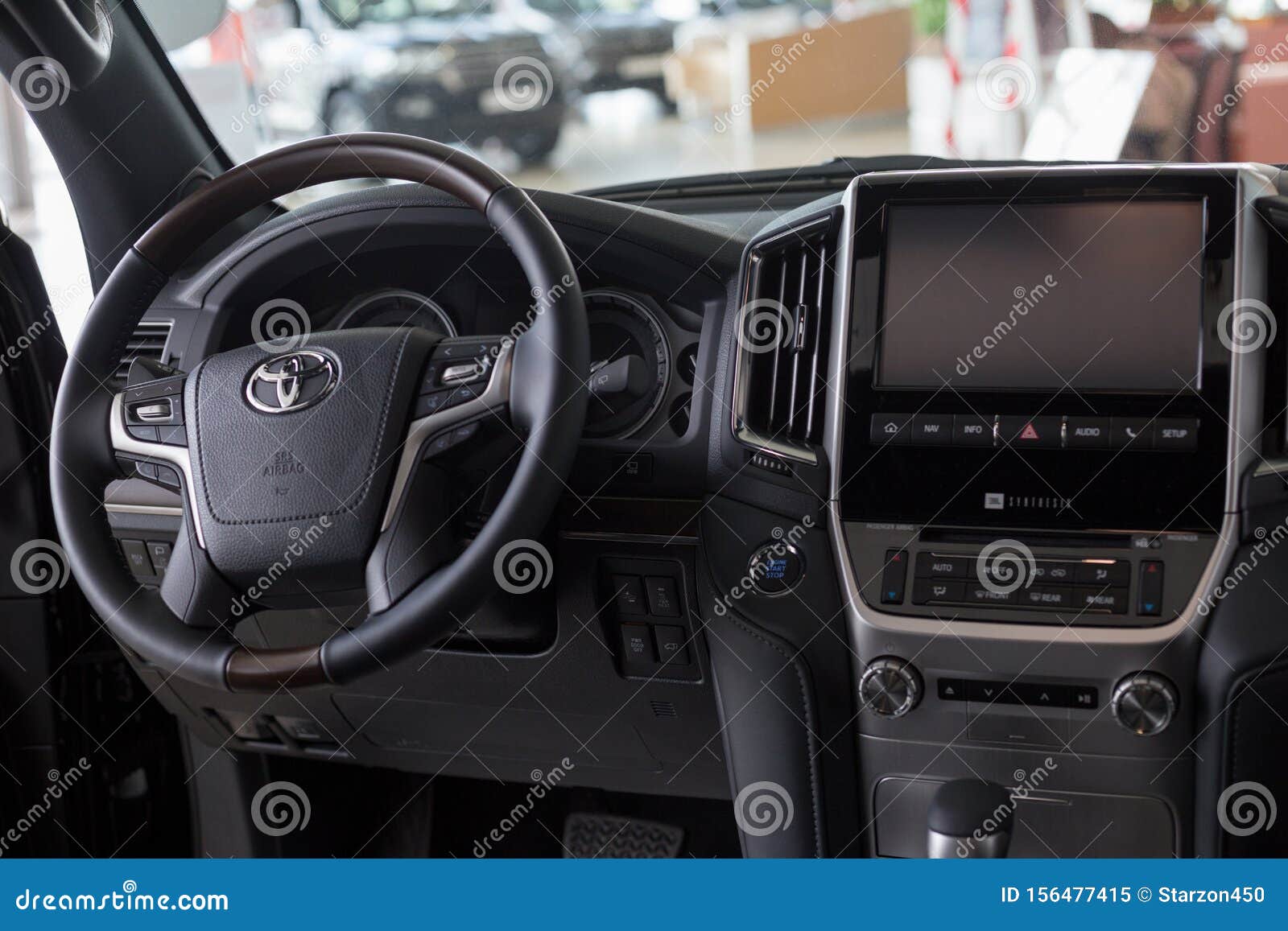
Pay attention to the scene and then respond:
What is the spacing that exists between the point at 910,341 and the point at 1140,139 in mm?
649

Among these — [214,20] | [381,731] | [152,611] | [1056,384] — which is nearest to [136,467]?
[152,611]

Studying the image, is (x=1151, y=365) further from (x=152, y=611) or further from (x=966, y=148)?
(x=152, y=611)

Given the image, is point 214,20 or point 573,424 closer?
point 573,424

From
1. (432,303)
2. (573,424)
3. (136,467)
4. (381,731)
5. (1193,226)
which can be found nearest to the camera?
(573,424)

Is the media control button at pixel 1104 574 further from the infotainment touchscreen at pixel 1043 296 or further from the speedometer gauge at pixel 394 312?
the speedometer gauge at pixel 394 312

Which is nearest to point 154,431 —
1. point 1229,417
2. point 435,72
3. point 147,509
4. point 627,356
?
point 147,509

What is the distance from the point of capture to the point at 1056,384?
55.7 inches

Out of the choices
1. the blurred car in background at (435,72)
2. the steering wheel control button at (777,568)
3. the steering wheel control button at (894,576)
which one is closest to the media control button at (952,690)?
the steering wheel control button at (894,576)

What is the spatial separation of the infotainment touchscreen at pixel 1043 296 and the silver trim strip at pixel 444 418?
46cm

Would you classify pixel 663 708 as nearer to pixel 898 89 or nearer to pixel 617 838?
pixel 617 838

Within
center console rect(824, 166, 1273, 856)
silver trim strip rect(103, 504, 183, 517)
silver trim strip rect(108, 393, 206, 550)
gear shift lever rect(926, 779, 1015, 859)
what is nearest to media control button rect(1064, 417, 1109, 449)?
center console rect(824, 166, 1273, 856)

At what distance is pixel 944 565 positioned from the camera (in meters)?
1.45

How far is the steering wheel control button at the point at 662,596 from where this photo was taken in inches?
65.2

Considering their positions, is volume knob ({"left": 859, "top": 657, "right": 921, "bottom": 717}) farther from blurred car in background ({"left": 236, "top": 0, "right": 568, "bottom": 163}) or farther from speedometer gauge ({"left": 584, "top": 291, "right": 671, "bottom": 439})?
blurred car in background ({"left": 236, "top": 0, "right": 568, "bottom": 163})
